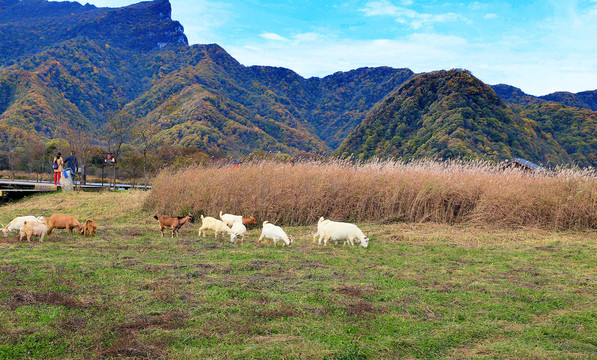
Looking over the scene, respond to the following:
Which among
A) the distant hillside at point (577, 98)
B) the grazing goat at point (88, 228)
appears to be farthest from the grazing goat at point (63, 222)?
the distant hillside at point (577, 98)

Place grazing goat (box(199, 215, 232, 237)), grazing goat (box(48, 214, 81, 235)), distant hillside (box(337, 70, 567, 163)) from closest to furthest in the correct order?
1. grazing goat (box(48, 214, 81, 235))
2. grazing goat (box(199, 215, 232, 237))
3. distant hillside (box(337, 70, 567, 163))

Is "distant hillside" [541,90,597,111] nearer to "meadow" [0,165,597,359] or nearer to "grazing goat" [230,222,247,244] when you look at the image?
"meadow" [0,165,597,359]

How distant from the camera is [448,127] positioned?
5347 cm

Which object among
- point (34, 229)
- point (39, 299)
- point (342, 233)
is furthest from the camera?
point (342, 233)

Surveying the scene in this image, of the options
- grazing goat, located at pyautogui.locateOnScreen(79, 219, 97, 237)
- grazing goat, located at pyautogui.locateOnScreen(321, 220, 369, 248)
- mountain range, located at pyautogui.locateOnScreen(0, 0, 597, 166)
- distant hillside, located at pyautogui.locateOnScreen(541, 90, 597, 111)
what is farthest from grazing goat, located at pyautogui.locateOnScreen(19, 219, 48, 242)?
distant hillside, located at pyautogui.locateOnScreen(541, 90, 597, 111)

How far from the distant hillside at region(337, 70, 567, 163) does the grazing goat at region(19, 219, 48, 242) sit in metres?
41.8

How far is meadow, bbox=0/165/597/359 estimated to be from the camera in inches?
145

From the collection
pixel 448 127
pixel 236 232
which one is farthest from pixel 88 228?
pixel 448 127

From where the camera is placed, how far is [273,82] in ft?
512

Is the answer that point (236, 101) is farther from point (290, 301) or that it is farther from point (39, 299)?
point (290, 301)

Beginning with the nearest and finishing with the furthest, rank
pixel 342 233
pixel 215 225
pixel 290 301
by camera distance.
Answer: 1. pixel 290 301
2. pixel 342 233
3. pixel 215 225

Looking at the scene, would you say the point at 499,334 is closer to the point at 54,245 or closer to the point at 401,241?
the point at 401,241

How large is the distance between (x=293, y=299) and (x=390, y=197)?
8.60 m

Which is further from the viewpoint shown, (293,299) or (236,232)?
(236,232)
